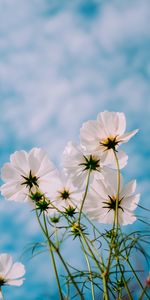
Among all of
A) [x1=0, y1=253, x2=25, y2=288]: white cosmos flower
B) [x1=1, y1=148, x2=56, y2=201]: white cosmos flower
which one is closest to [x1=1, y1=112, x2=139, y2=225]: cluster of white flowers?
[x1=1, y1=148, x2=56, y2=201]: white cosmos flower

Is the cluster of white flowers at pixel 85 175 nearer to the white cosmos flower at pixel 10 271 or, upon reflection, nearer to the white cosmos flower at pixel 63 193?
the white cosmos flower at pixel 63 193

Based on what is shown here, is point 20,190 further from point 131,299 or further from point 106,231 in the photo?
point 131,299

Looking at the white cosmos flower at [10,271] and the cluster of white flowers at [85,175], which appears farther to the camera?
the white cosmos flower at [10,271]

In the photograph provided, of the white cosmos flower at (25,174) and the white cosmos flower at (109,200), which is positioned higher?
the white cosmos flower at (25,174)

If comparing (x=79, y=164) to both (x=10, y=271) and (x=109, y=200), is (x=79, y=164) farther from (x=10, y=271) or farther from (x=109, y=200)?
(x=10, y=271)

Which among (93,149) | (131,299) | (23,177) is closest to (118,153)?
(93,149)

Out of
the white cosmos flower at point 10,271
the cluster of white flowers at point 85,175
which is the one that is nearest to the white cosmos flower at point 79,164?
the cluster of white flowers at point 85,175

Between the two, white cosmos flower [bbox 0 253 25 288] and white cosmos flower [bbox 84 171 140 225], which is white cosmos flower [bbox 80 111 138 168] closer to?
white cosmos flower [bbox 84 171 140 225]
